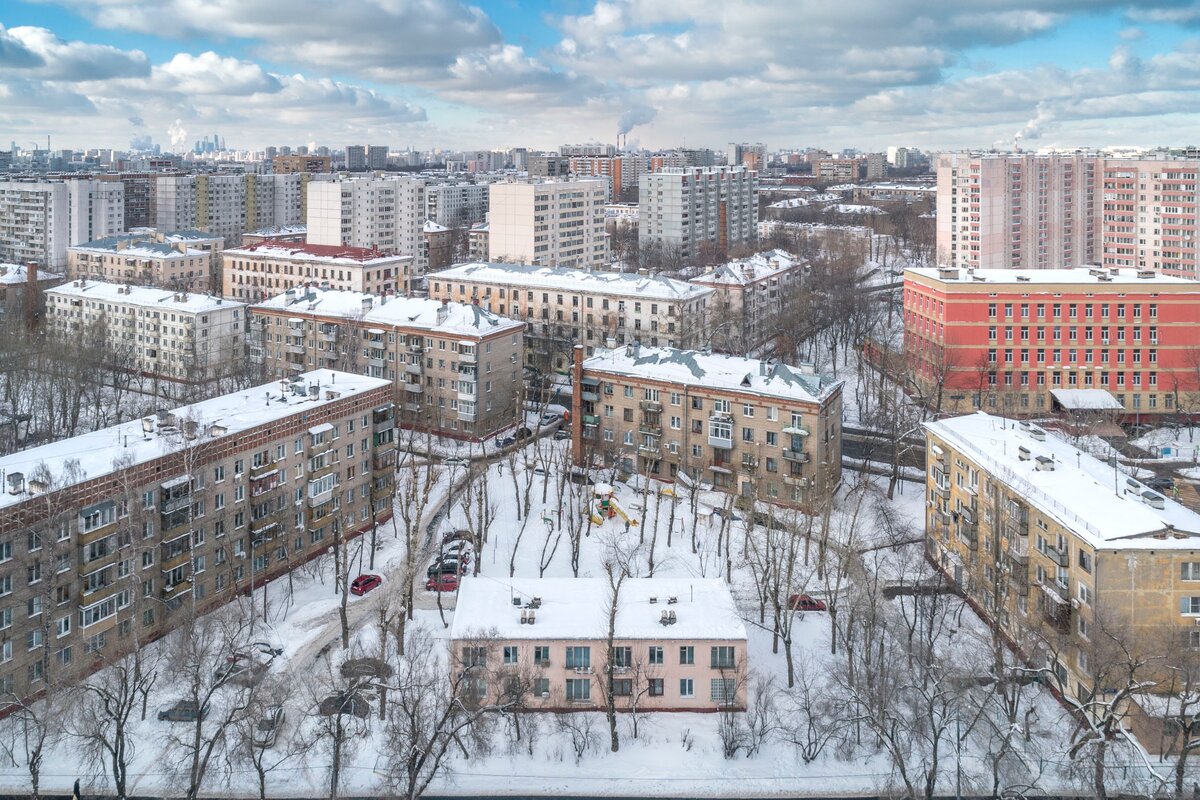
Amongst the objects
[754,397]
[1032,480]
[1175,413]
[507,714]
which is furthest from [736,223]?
[507,714]

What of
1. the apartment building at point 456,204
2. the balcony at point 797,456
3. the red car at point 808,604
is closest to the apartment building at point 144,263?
the apartment building at point 456,204

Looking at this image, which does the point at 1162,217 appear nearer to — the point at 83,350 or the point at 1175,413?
the point at 1175,413

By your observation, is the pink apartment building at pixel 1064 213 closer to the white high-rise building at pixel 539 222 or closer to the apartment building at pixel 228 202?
the white high-rise building at pixel 539 222

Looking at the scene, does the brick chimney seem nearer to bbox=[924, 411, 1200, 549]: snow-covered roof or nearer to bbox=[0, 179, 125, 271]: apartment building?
bbox=[924, 411, 1200, 549]: snow-covered roof

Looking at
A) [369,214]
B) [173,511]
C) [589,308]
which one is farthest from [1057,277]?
[369,214]

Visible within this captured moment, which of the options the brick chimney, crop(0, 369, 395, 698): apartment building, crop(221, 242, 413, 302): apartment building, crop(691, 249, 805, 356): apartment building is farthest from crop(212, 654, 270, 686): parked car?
crop(221, 242, 413, 302): apartment building

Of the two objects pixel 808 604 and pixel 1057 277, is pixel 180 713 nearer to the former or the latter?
pixel 808 604
